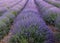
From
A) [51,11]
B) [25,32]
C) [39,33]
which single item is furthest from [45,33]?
[51,11]

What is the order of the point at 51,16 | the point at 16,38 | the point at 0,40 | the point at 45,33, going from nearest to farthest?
the point at 16,38 → the point at 45,33 → the point at 0,40 → the point at 51,16

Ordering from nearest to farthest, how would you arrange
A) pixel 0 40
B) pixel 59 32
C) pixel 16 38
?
pixel 16 38 < pixel 59 32 < pixel 0 40

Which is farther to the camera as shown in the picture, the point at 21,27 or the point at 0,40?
the point at 0,40

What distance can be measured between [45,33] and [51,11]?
17.8 ft

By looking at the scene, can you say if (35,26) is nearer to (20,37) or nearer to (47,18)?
(20,37)

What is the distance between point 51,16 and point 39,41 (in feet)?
16.6

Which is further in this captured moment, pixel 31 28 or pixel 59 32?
pixel 59 32

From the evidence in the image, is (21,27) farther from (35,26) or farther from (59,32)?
(59,32)

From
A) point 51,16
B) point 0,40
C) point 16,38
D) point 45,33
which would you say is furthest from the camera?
point 51,16

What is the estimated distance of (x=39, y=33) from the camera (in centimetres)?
676

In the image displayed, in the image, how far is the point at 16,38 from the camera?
6469mm

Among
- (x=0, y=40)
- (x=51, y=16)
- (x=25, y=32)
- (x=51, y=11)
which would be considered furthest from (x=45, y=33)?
(x=51, y=11)

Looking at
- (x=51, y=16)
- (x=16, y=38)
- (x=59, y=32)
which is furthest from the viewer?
(x=51, y=16)

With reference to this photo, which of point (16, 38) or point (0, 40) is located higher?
point (16, 38)
